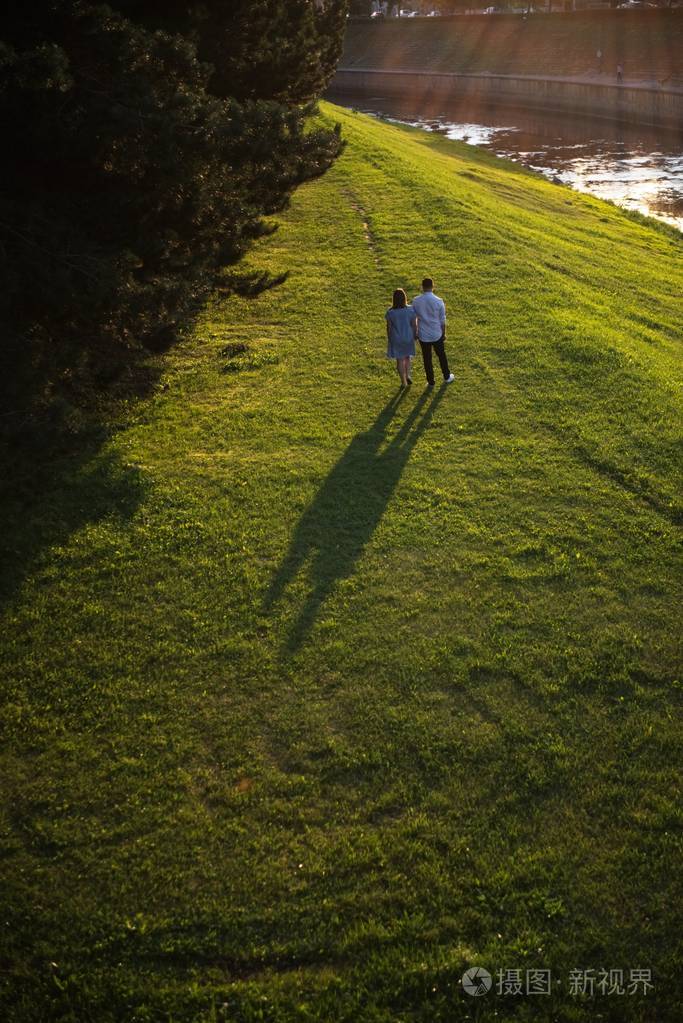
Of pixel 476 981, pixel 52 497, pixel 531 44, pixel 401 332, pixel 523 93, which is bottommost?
pixel 476 981

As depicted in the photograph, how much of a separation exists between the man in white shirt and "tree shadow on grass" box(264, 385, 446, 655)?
0.76 m

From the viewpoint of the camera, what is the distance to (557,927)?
5.48m

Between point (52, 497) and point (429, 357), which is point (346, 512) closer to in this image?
point (52, 497)

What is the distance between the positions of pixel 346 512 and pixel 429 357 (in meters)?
3.81

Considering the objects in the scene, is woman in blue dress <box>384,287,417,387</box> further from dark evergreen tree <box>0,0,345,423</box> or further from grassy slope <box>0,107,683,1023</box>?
dark evergreen tree <box>0,0,345,423</box>

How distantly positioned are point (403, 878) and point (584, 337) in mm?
10853

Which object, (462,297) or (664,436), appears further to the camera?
(462,297)

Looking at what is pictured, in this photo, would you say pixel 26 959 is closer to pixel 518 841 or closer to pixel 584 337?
pixel 518 841

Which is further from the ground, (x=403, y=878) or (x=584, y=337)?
(x=584, y=337)

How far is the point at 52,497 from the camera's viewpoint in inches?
398

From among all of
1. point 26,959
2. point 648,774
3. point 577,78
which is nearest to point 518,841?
point 648,774

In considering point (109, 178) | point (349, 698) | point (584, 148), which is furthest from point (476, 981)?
point (584, 148)

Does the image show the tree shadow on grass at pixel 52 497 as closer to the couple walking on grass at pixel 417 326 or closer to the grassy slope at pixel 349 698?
the grassy slope at pixel 349 698

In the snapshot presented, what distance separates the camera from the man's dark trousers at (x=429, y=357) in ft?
40.9
